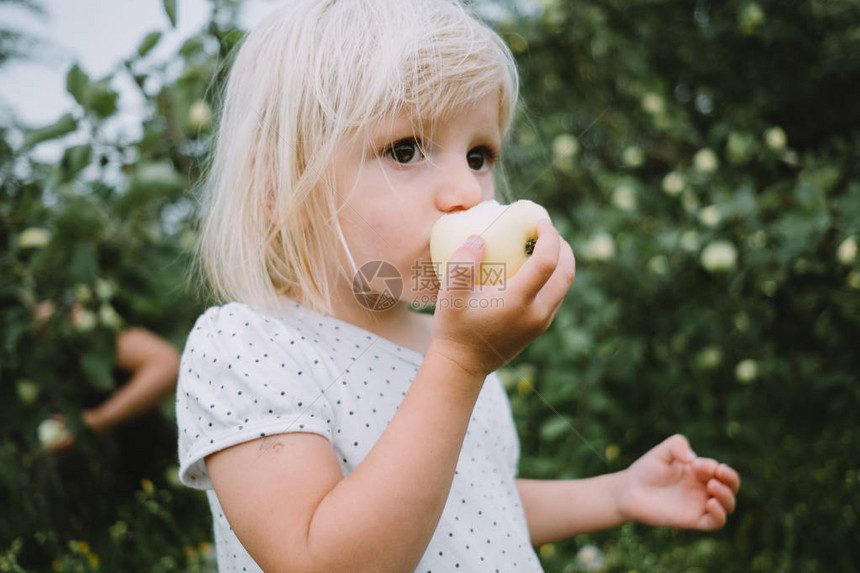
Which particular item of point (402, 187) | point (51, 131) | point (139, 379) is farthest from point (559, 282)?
point (139, 379)

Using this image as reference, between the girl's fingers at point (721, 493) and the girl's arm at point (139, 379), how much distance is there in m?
1.47

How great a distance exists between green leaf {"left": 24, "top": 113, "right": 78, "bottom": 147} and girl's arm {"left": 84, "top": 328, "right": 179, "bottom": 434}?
2.52 ft

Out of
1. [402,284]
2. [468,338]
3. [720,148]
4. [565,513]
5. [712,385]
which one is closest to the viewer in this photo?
[468,338]

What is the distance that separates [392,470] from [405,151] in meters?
0.36

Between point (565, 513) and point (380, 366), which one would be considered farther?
point (565, 513)

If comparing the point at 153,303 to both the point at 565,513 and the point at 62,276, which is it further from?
the point at 565,513

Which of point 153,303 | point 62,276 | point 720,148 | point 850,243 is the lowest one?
point 720,148

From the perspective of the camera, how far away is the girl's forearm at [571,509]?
980mm

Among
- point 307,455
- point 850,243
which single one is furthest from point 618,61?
point 307,455

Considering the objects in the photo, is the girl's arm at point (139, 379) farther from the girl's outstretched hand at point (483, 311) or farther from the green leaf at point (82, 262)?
the girl's outstretched hand at point (483, 311)

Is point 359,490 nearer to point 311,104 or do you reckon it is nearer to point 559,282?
point 559,282

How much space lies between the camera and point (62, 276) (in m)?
1.44

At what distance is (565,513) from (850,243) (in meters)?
0.83

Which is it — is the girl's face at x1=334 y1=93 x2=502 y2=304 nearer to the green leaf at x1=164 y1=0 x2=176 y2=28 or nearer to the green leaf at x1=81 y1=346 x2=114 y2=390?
the green leaf at x1=164 y1=0 x2=176 y2=28
